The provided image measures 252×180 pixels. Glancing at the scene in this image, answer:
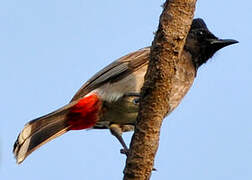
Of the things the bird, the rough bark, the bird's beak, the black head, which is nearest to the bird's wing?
the bird

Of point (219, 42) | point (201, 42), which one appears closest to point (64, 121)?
point (201, 42)

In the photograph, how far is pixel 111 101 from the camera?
196 inches

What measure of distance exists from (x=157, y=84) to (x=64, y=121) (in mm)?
2063

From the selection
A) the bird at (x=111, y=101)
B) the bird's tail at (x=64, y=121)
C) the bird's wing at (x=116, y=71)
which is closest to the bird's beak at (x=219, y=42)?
the bird at (x=111, y=101)

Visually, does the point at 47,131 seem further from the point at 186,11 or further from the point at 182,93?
the point at 186,11

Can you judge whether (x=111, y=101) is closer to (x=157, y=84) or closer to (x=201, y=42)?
(x=201, y=42)

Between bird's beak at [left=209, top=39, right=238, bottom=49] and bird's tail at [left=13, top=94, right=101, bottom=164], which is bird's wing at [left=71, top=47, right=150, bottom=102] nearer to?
bird's tail at [left=13, top=94, right=101, bottom=164]

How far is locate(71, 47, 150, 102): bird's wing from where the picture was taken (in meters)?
5.08

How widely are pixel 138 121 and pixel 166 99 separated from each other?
0.20 m

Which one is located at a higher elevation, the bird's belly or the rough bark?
the bird's belly

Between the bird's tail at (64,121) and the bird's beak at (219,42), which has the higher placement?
the bird's beak at (219,42)

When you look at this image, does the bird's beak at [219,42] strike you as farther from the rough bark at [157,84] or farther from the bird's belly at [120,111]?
the rough bark at [157,84]

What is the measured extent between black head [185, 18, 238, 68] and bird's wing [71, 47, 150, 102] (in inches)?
20.8

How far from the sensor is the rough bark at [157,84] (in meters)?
2.91
